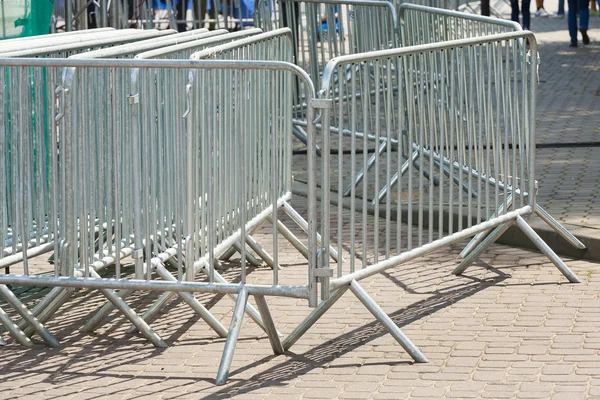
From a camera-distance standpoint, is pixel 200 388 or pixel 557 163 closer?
pixel 200 388

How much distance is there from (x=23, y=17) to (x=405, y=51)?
3438mm

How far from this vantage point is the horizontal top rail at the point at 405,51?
5613mm

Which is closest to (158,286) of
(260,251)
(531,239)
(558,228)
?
(260,251)

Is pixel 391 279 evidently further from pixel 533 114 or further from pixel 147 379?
pixel 147 379

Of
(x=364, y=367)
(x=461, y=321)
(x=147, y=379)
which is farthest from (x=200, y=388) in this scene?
(x=461, y=321)

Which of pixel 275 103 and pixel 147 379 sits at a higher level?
pixel 275 103

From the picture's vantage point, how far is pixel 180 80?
5.82 metres

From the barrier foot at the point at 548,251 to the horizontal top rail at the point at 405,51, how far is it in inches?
41.5

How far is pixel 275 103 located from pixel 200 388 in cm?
150

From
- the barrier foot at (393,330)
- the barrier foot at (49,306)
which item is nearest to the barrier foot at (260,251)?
the barrier foot at (49,306)

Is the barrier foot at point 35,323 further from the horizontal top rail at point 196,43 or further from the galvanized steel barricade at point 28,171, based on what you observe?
the horizontal top rail at point 196,43

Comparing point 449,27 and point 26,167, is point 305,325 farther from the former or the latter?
point 449,27

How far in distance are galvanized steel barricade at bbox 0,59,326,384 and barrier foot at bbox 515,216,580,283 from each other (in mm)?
2037

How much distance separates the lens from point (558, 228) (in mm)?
7691
